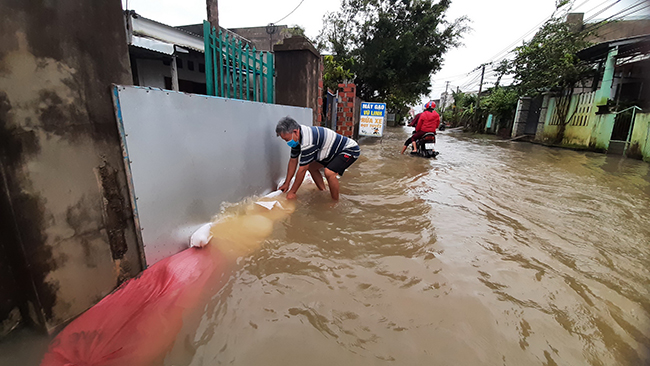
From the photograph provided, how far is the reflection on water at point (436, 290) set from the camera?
1507mm

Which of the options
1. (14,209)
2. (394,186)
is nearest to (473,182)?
(394,186)

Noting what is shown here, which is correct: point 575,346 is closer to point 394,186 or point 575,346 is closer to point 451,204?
point 451,204

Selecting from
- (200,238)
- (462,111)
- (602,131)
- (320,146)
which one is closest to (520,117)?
(602,131)

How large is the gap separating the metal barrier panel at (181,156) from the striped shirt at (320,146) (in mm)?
491

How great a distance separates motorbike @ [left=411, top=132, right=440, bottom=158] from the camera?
7395mm

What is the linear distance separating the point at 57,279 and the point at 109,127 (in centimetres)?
82

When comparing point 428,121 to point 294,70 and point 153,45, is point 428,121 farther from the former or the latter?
point 153,45

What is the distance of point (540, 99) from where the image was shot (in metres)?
14.4

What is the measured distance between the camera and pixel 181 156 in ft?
7.08

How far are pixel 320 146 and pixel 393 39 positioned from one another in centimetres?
1165

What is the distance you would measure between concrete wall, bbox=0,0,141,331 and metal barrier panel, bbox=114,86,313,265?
10 centimetres

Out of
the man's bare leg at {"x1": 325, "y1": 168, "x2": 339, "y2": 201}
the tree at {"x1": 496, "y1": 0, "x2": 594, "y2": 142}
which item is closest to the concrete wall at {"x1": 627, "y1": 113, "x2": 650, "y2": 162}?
the tree at {"x1": 496, "y1": 0, "x2": 594, "y2": 142}

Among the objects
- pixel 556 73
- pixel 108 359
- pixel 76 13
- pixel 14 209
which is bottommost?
pixel 108 359

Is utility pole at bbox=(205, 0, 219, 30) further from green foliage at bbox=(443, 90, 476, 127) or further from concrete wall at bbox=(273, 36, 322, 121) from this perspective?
green foliage at bbox=(443, 90, 476, 127)
